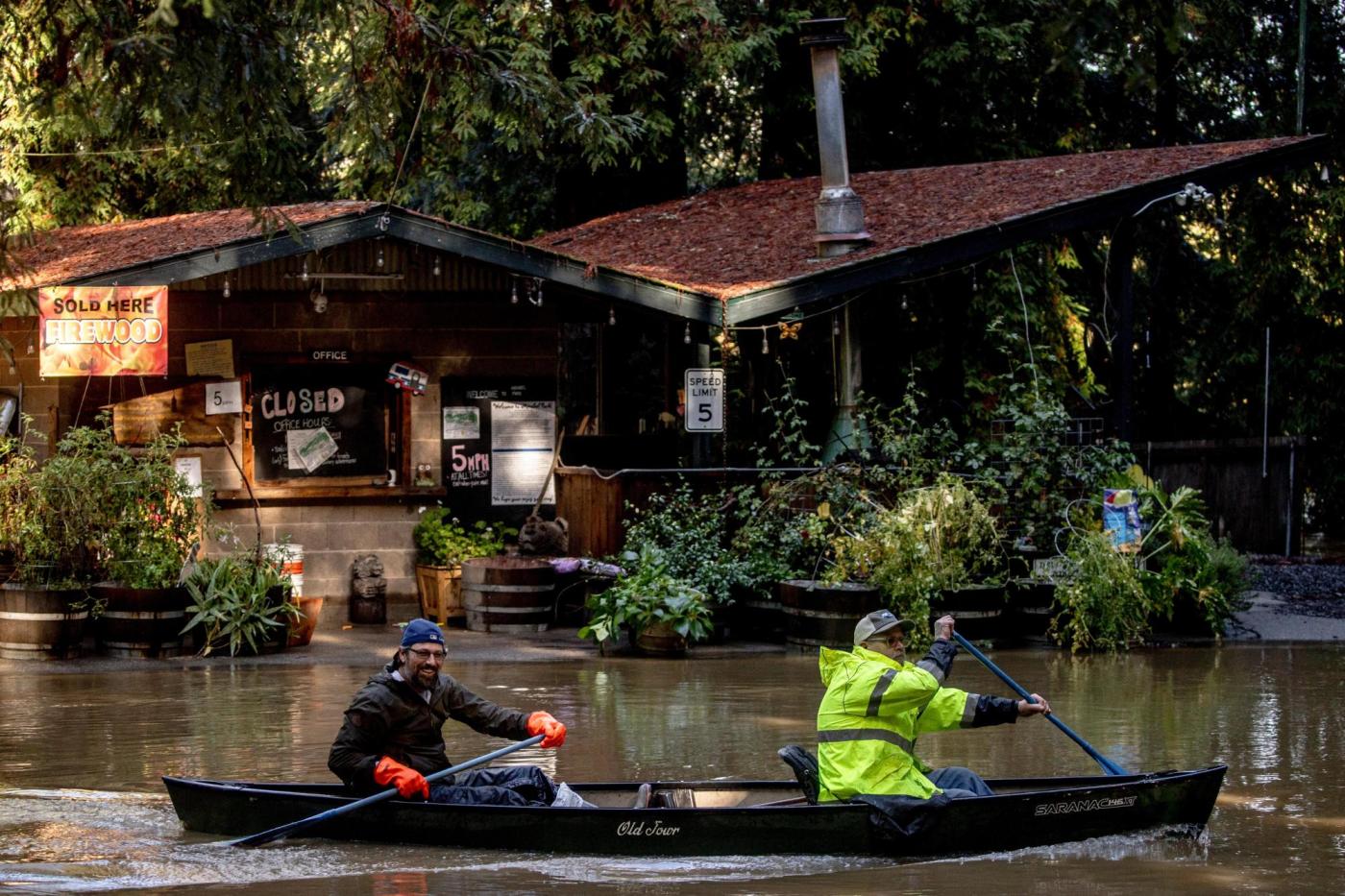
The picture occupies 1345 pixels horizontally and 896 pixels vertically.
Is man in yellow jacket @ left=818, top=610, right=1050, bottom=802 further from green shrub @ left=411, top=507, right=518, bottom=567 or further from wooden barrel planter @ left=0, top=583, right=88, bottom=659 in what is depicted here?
green shrub @ left=411, top=507, right=518, bottom=567

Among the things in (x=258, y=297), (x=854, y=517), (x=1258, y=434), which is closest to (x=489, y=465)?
(x=258, y=297)

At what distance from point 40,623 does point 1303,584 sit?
15.0m

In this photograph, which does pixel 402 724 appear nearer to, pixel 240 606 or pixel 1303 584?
pixel 240 606

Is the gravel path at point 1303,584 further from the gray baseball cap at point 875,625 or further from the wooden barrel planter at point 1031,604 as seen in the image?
the gray baseball cap at point 875,625

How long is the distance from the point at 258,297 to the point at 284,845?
10109mm

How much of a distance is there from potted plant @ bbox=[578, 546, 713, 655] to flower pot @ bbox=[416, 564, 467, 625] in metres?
2.29

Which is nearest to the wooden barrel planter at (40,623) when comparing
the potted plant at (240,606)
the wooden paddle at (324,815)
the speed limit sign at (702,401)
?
the potted plant at (240,606)

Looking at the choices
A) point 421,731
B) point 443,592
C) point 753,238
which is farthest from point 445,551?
point 421,731

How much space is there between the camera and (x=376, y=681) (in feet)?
32.5

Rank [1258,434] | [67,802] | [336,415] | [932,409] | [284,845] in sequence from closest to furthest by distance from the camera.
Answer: [284,845], [67,802], [336,415], [932,409], [1258,434]

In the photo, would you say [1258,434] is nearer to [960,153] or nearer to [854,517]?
[960,153]

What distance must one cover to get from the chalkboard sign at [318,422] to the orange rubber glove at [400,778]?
970 centimetres

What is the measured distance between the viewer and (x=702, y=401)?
1888 centimetres

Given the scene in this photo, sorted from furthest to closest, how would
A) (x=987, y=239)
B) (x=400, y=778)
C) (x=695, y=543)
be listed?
(x=987, y=239) < (x=695, y=543) < (x=400, y=778)
